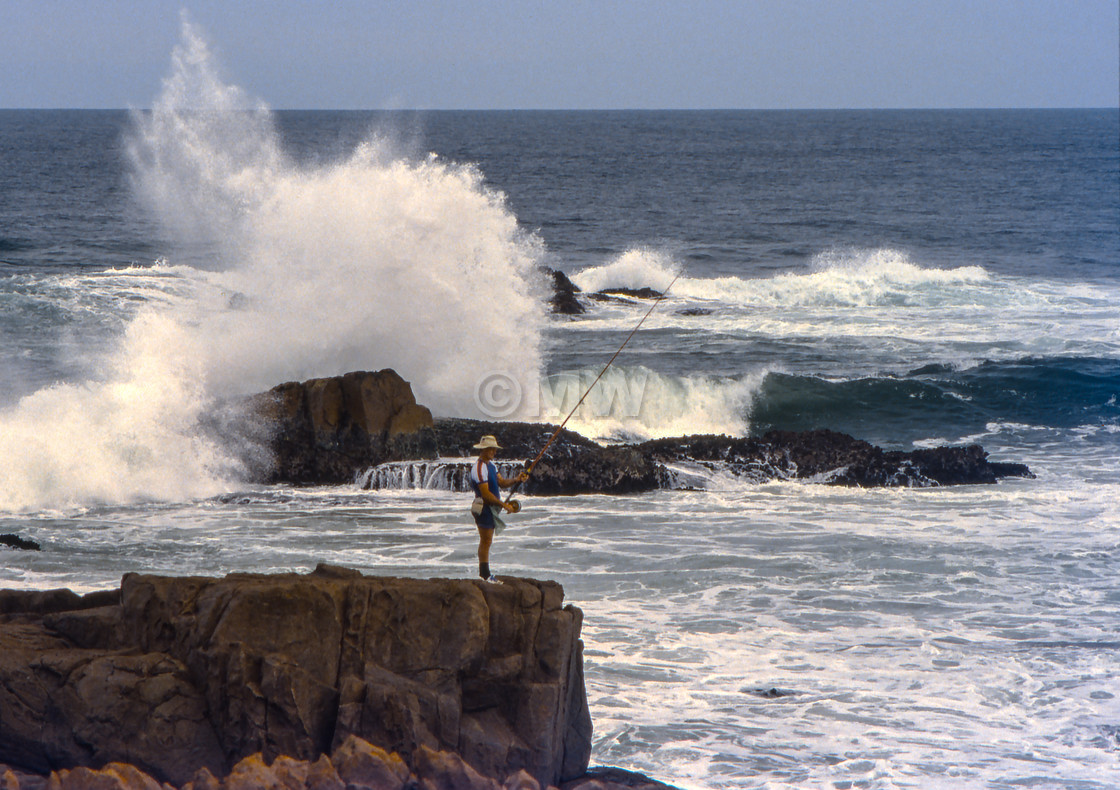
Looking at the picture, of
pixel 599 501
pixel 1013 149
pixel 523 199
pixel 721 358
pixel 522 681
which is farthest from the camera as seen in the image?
pixel 1013 149

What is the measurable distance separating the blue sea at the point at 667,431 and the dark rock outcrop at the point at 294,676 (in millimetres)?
1035

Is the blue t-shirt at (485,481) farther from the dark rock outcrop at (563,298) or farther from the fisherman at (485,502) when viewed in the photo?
the dark rock outcrop at (563,298)

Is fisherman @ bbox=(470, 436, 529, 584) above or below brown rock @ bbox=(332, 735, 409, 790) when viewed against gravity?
above

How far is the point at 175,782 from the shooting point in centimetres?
552

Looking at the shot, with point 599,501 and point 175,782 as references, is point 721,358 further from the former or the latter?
point 175,782

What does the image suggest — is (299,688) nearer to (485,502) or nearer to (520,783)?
(520,783)

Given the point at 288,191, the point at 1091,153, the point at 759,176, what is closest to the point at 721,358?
the point at 288,191

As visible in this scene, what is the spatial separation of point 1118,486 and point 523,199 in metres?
39.4

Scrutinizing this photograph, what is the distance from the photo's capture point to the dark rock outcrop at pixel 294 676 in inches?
219

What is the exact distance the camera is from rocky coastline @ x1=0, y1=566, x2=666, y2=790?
5543mm

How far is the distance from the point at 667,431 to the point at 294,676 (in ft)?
37.7

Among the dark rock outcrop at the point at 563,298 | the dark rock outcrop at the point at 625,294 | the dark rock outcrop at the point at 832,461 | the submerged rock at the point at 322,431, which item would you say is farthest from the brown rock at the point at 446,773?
the dark rock outcrop at the point at 625,294

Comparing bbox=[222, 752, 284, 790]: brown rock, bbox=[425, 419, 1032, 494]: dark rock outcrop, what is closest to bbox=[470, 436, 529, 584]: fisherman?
bbox=[222, 752, 284, 790]: brown rock

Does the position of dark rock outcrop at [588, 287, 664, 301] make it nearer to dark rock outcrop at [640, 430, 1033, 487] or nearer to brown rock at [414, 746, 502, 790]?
dark rock outcrop at [640, 430, 1033, 487]
